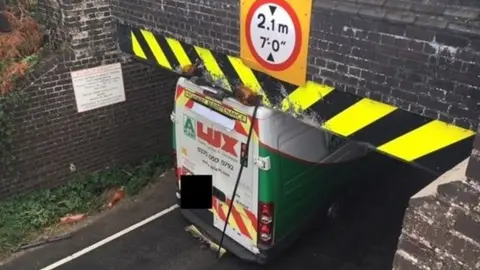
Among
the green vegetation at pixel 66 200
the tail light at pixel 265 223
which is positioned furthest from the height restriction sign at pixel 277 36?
the green vegetation at pixel 66 200

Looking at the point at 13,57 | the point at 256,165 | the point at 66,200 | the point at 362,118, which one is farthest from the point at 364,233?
the point at 13,57

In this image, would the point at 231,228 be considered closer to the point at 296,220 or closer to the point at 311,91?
the point at 296,220

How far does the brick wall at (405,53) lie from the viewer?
351cm

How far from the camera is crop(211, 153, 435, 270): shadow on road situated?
6.80 metres

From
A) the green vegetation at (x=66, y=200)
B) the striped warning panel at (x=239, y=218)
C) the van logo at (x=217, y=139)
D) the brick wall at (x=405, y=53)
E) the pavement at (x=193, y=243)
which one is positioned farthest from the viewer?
the green vegetation at (x=66, y=200)

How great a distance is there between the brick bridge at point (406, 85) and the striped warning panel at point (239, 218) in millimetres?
1511

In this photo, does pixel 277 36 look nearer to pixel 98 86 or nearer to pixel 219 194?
pixel 219 194

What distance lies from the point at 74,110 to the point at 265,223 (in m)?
3.50

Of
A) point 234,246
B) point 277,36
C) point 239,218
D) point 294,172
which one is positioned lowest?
point 234,246

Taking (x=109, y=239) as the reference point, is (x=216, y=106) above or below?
above

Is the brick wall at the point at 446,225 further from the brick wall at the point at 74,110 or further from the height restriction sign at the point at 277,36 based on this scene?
the brick wall at the point at 74,110

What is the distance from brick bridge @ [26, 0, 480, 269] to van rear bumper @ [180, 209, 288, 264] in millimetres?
2027

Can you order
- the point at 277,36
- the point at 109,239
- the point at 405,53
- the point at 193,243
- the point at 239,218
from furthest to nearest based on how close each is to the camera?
1. the point at 109,239
2. the point at 193,243
3. the point at 239,218
4. the point at 277,36
5. the point at 405,53

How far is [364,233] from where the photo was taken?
739 cm
